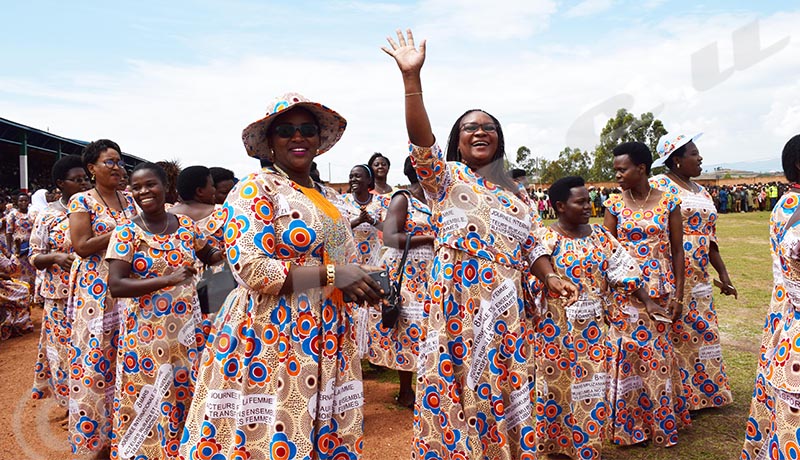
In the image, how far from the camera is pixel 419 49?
2.63 metres

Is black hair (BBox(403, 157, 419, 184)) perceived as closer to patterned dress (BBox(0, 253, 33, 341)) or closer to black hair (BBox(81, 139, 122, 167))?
black hair (BBox(81, 139, 122, 167))

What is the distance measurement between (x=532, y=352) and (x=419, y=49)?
1.79 meters

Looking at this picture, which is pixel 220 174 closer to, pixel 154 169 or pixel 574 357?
pixel 154 169

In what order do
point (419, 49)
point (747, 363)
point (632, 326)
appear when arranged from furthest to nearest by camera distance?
point (747, 363) < point (632, 326) < point (419, 49)

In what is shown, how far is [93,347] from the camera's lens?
412 centimetres

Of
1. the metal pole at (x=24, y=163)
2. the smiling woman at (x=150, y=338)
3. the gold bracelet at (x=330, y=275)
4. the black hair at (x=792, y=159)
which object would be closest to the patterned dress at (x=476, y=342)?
the gold bracelet at (x=330, y=275)

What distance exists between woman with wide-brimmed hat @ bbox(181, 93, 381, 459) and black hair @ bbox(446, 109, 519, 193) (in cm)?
120

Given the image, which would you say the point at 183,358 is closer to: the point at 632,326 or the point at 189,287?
the point at 189,287

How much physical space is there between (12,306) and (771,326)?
10.4 metres

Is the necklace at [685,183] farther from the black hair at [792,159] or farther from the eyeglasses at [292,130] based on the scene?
the eyeglasses at [292,130]

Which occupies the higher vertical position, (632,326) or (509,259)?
(509,259)

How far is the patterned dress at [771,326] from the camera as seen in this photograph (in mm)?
2896

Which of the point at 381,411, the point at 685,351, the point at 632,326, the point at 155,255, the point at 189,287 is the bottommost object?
the point at 381,411

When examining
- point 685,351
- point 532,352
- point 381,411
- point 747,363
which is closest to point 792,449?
point 532,352
